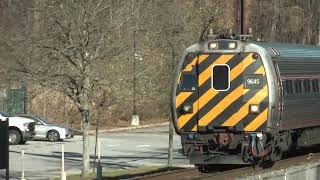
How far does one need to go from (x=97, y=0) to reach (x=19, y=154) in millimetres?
11905

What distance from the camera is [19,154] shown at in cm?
2994

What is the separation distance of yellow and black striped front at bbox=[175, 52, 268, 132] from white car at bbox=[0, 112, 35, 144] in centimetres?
1980

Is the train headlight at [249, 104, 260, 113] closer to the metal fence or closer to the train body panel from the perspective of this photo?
the train body panel

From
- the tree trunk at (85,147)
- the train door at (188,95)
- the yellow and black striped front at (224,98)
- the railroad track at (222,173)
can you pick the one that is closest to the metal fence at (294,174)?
the railroad track at (222,173)

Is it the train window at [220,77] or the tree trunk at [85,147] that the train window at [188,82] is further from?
the tree trunk at [85,147]

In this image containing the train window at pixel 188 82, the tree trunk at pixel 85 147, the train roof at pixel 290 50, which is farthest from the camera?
the tree trunk at pixel 85 147

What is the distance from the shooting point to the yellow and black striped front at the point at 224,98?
15.4m

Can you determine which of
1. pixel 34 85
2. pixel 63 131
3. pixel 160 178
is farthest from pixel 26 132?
pixel 160 178

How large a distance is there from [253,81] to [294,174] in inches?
183

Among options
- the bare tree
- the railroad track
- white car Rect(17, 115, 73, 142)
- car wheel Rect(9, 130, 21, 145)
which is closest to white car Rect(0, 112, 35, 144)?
car wheel Rect(9, 130, 21, 145)

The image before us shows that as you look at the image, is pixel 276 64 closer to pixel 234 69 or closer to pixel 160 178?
pixel 234 69

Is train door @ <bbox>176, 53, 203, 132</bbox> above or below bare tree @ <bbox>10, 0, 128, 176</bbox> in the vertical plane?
below

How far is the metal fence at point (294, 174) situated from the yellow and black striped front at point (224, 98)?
10.6 ft

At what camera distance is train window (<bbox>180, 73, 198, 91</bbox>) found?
625 inches
